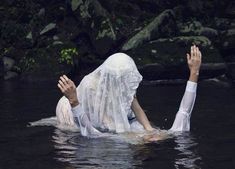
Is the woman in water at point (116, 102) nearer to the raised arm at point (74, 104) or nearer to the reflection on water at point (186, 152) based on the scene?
the raised arm at point (74, 104)

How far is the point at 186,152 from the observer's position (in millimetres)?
9648

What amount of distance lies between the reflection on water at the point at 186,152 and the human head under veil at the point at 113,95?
0.88m

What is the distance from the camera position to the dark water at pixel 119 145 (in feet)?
29.5

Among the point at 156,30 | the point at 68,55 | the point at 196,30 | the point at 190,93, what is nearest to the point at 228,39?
the point at 196,30

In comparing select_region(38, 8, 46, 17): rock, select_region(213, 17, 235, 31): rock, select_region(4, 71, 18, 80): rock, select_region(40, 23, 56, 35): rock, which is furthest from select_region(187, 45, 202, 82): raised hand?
select_region(38, 8, 46, 17): rock

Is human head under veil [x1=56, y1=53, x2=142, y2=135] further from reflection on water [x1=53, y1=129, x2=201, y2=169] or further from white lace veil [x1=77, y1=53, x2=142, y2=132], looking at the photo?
reflection on water [x1=53, y1=129, x2=201, y2=169]

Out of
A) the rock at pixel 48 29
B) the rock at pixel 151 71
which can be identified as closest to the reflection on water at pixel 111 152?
the rock at pixel 151 71

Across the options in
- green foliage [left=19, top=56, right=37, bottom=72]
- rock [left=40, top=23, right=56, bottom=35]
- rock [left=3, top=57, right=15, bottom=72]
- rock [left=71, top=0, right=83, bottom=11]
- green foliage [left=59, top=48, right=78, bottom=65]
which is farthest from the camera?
rock [left=40, top=23, right=56, bottom=35]

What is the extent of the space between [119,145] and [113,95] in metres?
0.81

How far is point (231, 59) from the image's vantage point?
2297 cm

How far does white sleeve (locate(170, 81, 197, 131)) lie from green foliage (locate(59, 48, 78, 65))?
46.7ft

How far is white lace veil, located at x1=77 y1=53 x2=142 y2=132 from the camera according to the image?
9.73 m

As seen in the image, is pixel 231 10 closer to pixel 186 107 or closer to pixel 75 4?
pixel 75 4

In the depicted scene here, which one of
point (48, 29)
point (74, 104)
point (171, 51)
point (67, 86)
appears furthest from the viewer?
point (48, 29)
